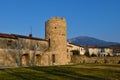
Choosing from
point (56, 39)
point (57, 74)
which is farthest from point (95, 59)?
point (57, 74)

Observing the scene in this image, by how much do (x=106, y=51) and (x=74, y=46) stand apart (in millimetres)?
20769

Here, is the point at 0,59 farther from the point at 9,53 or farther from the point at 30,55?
the point at 30,55

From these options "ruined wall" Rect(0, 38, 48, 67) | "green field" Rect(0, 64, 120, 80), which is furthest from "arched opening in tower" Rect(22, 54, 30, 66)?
"green field" Rect(0, 64, 120, 80)

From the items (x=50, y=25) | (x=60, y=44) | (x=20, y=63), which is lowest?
(x=20, y=63)

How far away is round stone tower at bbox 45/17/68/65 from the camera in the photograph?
5572 centimetres

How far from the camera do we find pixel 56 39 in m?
56.0

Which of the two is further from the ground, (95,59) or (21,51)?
(21,51)

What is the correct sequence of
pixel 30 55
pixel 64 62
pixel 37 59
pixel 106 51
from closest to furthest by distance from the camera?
pixel 30 55
pixel 37 59
pixel 64 62
pixel 106 51

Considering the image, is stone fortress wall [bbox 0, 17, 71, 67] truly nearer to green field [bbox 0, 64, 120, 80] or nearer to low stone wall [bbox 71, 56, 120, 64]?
low stone wall [bbox 71, 56, 120, 64]

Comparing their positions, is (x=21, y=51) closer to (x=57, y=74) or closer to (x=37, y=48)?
(x=37, y=48)

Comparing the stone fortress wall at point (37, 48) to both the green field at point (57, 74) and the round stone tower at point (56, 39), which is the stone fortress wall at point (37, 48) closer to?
the round stone tower at point (56, 39)

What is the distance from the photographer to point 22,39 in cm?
4806

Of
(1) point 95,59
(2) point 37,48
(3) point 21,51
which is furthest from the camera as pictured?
(1) point 95,59

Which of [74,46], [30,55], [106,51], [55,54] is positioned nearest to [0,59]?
[30,55]
